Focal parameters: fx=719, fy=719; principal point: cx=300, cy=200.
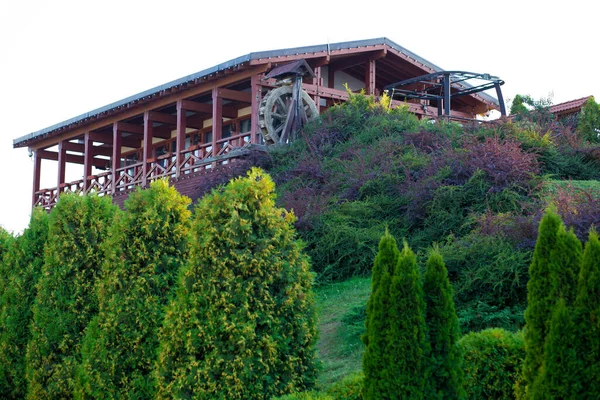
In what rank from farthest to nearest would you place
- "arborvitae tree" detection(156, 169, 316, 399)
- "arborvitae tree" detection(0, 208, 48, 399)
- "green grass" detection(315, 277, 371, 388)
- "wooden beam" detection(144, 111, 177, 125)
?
"wooden beam" detection(144, 111, 177, 125)
"arborvitae tree" detection(0, 208, 48, 399)
"green grass" detection(315, 277, 371, 388)
"arborvitae tree" detection(156, 169, 316, 399)

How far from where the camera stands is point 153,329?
8133mm

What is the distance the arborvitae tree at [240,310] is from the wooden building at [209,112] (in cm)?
1196

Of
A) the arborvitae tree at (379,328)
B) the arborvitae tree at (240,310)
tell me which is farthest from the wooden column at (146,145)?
the arborvitae tree at (379,328)

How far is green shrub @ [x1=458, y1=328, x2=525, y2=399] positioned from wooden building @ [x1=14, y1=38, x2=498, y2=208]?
1287 centimetres

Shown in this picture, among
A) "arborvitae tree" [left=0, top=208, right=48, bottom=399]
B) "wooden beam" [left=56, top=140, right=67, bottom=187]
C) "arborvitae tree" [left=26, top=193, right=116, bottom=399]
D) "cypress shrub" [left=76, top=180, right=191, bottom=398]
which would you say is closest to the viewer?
"cypress shrub" [left=76, top=180, right=191, bottom=398]

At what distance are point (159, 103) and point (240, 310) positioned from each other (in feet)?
60.2

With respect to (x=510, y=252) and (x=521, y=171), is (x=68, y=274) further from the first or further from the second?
(x=521, y=171)

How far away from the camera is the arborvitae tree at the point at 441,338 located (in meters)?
5.62

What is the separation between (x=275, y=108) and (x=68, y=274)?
11.6 metres

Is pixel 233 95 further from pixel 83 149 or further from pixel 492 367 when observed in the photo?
pixel 492 367

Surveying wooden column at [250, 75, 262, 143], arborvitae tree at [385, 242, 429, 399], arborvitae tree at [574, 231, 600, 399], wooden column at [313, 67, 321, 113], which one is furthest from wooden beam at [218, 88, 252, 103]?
arborvitae tree at [574, 231, 600, 399]

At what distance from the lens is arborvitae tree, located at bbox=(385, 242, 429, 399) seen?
17.8ft

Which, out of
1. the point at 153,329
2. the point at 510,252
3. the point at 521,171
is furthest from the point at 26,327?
the point at 521,171

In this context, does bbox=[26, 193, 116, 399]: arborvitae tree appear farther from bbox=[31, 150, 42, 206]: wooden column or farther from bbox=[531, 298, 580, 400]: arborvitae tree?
bbox=[31, 150, 42, 206]: wooden column
